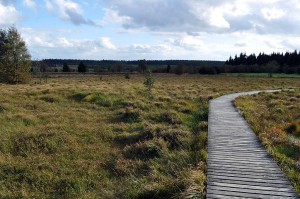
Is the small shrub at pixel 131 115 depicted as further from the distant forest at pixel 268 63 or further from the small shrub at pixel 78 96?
the distant forest at pixel 268 63

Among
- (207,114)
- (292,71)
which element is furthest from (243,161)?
(292,71)

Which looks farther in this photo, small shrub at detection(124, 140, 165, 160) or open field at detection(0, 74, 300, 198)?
small shrub at detection(124, 140, 165, 160)

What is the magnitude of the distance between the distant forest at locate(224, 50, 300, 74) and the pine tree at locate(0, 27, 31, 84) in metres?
60.9

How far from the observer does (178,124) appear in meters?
13.3

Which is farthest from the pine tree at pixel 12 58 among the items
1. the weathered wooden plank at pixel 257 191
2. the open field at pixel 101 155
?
the weathered wooden plank at pixel 257 191

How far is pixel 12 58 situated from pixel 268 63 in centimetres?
→ 7117

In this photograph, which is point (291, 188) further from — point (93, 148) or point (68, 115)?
point (68, 115)

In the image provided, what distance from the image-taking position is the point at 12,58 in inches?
1567

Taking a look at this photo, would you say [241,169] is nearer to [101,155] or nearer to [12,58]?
[101,155]

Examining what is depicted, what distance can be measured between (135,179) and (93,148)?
10.9 ft

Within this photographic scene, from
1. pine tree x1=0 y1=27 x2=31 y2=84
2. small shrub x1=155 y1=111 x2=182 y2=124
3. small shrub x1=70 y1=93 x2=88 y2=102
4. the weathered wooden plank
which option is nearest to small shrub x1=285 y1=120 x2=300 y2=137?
small shrub x1=155 y1=111 x2=182 y2=124

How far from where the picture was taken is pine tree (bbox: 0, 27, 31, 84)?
39281 millimetres

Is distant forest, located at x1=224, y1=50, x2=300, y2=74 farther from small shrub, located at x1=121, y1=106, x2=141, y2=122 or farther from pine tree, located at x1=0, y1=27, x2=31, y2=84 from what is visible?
small shrub, located at x1=121, y1=106, x2=141, y2=122

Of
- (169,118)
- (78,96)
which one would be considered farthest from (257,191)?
(78,96)
